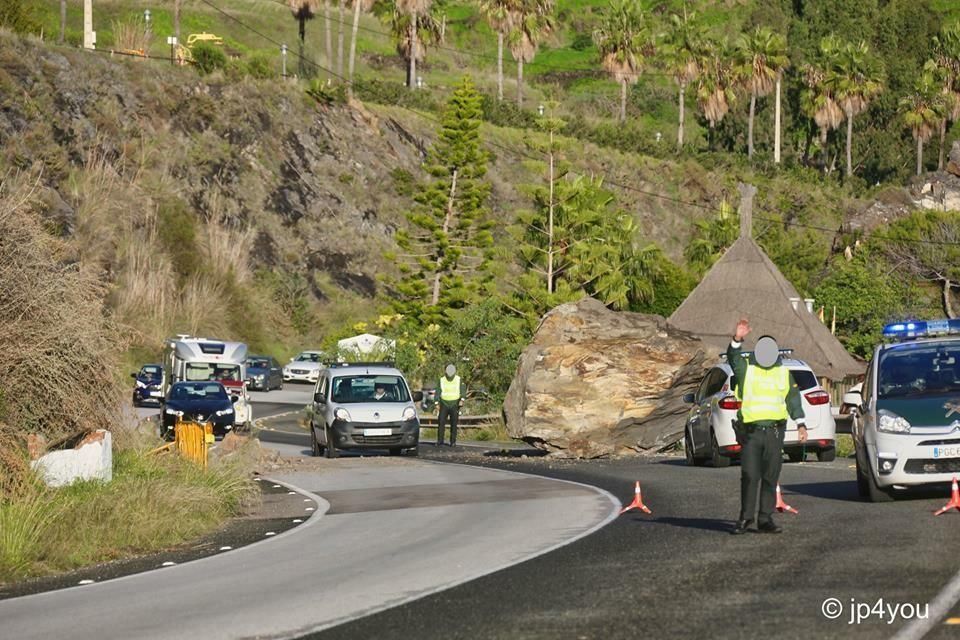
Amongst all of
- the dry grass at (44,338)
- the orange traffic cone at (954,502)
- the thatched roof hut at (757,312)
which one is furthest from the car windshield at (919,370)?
the thatched roof hut at (757,312)

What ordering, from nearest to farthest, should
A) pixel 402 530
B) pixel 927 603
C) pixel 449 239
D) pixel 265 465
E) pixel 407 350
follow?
pixel 927 603
pixel 402 530
pixel 265 465
pixel 407 350
pixel 449 239

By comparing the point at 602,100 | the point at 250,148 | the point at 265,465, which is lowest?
the point at 265,465

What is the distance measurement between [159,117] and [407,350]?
32.0 meters

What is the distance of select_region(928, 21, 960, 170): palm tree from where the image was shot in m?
112

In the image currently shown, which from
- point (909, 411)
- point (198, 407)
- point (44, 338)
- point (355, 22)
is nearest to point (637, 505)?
point (909, 411)

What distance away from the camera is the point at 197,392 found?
127 ft

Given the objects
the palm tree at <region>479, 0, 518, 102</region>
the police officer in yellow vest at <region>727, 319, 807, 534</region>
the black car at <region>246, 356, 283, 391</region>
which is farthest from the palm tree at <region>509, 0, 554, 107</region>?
the police officer in yellow vest at <region>727, 319, 807, 534</region>

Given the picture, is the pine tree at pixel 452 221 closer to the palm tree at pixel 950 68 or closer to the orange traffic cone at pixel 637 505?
the orange traffic cone at pixel 637 505

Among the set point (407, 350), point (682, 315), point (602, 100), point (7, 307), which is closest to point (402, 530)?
point (7, 307)

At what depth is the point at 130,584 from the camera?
44.2 ft

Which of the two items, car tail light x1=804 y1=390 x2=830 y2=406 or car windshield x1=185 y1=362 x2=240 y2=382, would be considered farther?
car windshield x1=185 y1=362 x2=240 y2=382

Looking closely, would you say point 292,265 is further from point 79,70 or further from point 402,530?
point 402,530

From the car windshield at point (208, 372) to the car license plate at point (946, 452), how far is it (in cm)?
3025

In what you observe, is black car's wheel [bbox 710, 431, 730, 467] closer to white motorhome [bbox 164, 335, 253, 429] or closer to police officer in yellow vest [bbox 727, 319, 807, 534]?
police officer in yellow vest [bbox 727, 319, 807, 534]
